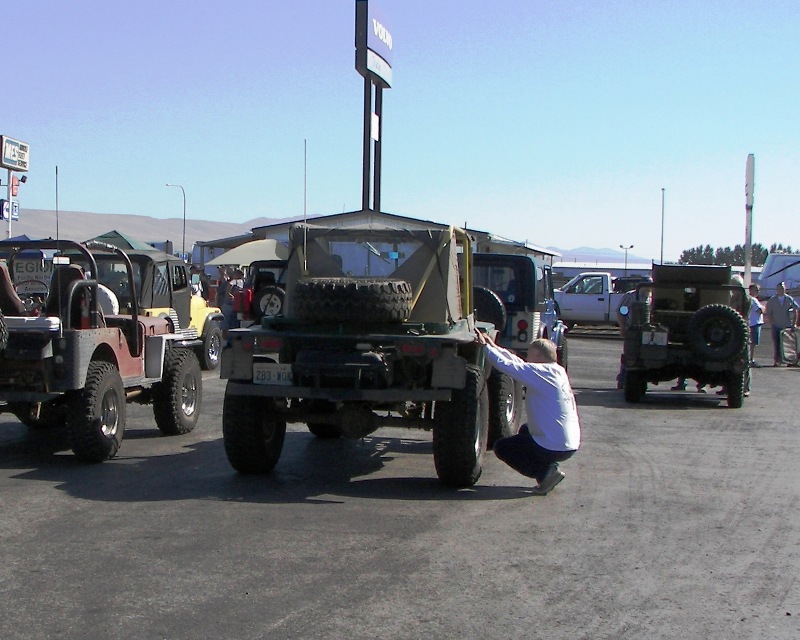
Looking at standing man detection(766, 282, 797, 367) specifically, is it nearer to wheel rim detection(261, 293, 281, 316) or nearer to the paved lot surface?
wheel rim detection(261, 293, 281, 316)

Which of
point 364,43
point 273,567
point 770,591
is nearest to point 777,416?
Answer: point 770,591

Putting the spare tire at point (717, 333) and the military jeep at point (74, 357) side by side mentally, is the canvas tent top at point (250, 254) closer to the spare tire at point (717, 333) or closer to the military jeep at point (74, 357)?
the spare tire at point (717, 333)

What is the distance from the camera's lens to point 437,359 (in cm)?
810

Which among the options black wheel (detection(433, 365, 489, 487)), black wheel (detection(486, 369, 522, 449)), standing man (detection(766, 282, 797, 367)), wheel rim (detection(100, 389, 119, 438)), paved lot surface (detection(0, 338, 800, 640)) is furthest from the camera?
standing man (detection(766, 282, 797, 367))

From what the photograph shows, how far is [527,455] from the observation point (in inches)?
327

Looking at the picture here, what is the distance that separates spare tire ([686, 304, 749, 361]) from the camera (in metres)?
14.5

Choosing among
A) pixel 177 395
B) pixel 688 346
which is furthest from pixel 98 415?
pixel 688 346

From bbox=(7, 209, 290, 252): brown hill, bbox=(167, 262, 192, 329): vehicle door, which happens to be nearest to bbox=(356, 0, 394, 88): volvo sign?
bbox=(167, 262, 192, 329): vehicle door

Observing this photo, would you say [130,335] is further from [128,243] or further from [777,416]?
[128,243]

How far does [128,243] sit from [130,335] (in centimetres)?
957

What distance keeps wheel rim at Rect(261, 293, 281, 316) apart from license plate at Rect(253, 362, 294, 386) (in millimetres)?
7760

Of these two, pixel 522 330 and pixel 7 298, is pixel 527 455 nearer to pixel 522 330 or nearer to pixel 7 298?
pixel 7 298

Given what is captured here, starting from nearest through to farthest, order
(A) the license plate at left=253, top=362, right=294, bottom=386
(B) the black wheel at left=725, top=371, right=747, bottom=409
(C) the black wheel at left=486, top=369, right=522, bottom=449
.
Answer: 1. (A) the license plate at left=253, top=362, right=294, bottom=386
2. (C) the black wheel at left=486, top=369, right=522, bottom=449
3. (B) the black wheel at left=725, top=371, right=747, bottom=409

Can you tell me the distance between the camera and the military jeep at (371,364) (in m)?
8.15
